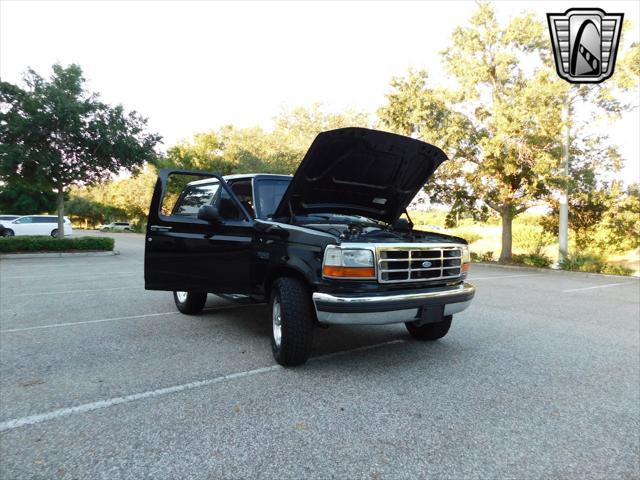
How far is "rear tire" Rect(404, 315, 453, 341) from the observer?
4.69m

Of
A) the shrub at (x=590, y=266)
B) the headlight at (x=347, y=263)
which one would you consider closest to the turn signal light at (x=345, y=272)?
the headlight at (x=347, y=263)

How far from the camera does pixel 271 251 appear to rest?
159 inches

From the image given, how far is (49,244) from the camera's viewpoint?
54.6 feet

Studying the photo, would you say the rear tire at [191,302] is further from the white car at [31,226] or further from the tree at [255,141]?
the tree at [255,141]

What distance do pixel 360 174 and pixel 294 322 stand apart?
6.52ft

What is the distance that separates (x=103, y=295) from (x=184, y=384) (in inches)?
209

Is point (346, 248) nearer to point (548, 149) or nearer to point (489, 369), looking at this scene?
point (489, 369)

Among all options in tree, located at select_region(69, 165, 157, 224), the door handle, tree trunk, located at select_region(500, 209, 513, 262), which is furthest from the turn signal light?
tree, located at select_region(69, 165, 157, 224)

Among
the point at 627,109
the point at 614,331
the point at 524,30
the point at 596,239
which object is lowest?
the point at 614,331

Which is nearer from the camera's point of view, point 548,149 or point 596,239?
point 548,149

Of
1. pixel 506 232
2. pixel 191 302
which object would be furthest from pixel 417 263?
pixel 506 232

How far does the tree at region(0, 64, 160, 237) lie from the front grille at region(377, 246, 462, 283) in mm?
16539

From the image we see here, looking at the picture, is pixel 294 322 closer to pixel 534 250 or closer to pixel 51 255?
pixel 51 255

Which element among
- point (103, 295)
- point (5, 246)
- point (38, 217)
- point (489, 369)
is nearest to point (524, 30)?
point (489, 369)
